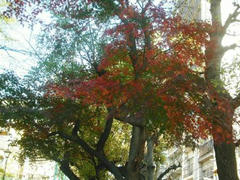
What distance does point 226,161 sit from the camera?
12289mm

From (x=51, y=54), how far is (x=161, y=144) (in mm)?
10508

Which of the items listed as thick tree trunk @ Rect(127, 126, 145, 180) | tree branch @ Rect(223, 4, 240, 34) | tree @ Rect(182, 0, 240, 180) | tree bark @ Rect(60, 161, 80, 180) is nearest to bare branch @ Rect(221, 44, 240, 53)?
tree @ Rect(182, 0, 240, 180)

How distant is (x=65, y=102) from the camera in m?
14.4

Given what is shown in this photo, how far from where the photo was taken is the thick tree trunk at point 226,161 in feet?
39.7

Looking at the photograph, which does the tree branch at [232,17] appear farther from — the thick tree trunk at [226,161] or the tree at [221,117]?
Answer: the thick tree trunk at [226,161]

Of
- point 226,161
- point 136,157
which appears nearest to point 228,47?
point 226,161

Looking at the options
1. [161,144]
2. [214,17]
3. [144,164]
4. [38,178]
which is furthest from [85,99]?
[38,178]

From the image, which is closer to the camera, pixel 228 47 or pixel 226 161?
pixel 226 161

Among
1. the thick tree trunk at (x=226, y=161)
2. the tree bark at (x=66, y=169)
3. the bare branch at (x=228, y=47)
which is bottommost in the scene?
the thick tree trunk at (x=226, y=161)

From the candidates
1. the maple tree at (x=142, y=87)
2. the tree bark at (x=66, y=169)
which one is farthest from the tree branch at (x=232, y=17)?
the tree bark at (x=66, y=169)

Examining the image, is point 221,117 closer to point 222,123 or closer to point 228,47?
point 222,123

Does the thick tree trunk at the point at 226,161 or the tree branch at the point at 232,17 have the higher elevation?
the tree branch at the point at 232,17

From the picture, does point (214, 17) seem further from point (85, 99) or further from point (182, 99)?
point (85, 99)

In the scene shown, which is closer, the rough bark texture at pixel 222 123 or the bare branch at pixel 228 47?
the rough bark texture at pixel 222 123
